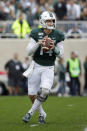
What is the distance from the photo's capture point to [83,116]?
1084 cm

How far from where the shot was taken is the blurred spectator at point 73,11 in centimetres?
2208

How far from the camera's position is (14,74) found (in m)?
20.6

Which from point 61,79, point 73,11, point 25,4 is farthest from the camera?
point 25,4

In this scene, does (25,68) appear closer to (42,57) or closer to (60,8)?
(60,8)

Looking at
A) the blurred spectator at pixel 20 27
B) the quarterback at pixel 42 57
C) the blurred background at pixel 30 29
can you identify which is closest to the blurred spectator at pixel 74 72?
the blurred background at pixel 30 29

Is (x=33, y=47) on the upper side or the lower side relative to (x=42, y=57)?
upper

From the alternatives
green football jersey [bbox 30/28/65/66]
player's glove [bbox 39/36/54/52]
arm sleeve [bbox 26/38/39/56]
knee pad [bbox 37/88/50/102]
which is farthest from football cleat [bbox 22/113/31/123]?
player's glove [bbox 39/36/54/52]

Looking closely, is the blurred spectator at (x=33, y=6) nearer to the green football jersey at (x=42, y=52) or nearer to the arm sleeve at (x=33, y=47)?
the green football jersey at (x=42, y=52)

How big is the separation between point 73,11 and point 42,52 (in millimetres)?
12897

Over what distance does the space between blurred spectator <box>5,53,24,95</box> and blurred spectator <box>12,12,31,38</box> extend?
1.33 m

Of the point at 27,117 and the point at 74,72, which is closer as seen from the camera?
the point at 27,117

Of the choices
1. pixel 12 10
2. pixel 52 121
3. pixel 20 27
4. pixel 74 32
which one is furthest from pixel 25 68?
pixel 52 121

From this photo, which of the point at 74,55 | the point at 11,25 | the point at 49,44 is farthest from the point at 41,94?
the point at 11,25

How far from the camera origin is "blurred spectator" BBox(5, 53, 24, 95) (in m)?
20.6
